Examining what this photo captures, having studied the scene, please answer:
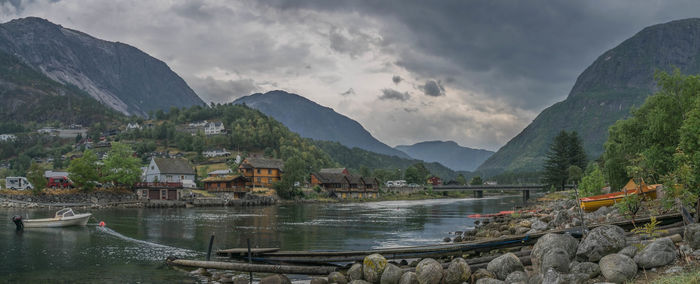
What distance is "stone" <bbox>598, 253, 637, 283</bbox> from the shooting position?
1439 cm

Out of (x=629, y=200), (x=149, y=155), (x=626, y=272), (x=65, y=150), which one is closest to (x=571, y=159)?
(x=629, y=200)

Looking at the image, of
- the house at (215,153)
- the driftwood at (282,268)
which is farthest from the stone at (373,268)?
the house at (215,153)

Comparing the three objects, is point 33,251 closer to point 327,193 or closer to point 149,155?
point 327,193

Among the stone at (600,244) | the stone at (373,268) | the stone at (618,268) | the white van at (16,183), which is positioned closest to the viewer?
the stone at (618,268)

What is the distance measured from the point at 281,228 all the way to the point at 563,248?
117 feet

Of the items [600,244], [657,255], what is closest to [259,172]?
[600,244]

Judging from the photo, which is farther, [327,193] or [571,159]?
[327,193]

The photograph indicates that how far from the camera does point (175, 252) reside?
104 feet

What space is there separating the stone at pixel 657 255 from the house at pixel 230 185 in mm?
103694

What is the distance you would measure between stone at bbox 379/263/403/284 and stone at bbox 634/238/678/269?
336 inches

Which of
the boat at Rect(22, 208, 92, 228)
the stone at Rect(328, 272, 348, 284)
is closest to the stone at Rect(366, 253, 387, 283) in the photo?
the stone at Rect(328, 272, 348, 284)

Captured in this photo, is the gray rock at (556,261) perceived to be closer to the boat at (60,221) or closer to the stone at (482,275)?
the stone at (482,275)

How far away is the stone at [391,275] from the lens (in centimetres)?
1870

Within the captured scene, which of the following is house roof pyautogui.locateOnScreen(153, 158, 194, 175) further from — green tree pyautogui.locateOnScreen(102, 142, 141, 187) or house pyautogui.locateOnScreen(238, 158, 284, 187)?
green tree pyautogui.locateOnScreen(102, 142, 141, 187)
